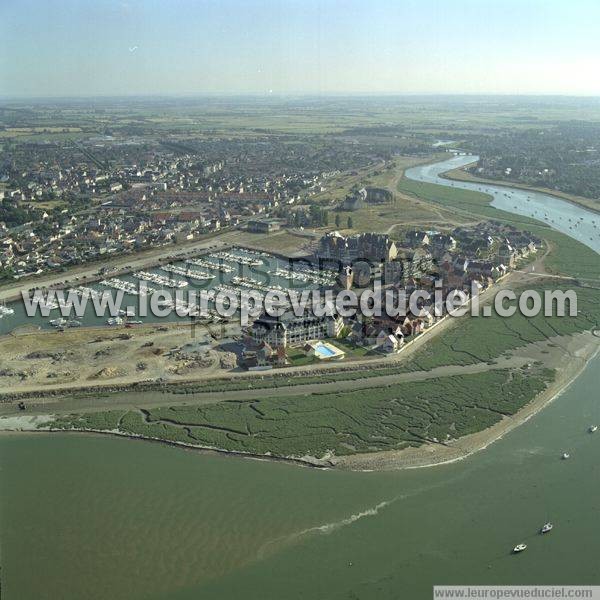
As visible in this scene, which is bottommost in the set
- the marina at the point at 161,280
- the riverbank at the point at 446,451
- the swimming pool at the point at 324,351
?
the riverbank at the point at 446,451

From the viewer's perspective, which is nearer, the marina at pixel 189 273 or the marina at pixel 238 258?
the marina at pixel 189 273

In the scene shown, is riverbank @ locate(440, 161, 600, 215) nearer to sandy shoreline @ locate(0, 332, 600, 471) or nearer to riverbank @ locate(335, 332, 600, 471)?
riverbank @ locate(335, 332, 600, 471)

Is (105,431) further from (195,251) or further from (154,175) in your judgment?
(154,175)

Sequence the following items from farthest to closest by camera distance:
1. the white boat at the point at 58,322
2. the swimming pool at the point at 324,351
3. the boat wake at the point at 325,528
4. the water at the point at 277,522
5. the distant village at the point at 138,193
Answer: the distant village at the point at 138,193
the white boat at the point at 58,322
the swimming pool at the point at 324,351
the boat wake at the point at 325,528
the water at the point at 277,522

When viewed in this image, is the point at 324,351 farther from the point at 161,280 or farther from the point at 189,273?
the point at 189,273

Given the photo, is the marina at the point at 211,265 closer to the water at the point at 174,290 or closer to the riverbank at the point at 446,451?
the water at the point at 174,290

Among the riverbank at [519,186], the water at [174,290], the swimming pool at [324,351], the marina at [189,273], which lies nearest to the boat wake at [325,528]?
the swimming pool at [324,351]

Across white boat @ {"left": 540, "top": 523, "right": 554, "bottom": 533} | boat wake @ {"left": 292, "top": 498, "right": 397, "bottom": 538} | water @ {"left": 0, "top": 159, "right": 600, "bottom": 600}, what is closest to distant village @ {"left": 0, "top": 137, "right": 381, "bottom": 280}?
water @ {"left": 0, "top": 159, "right": 600, "bottom": 600}

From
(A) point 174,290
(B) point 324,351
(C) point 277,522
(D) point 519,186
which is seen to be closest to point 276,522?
(C) point 277,522
